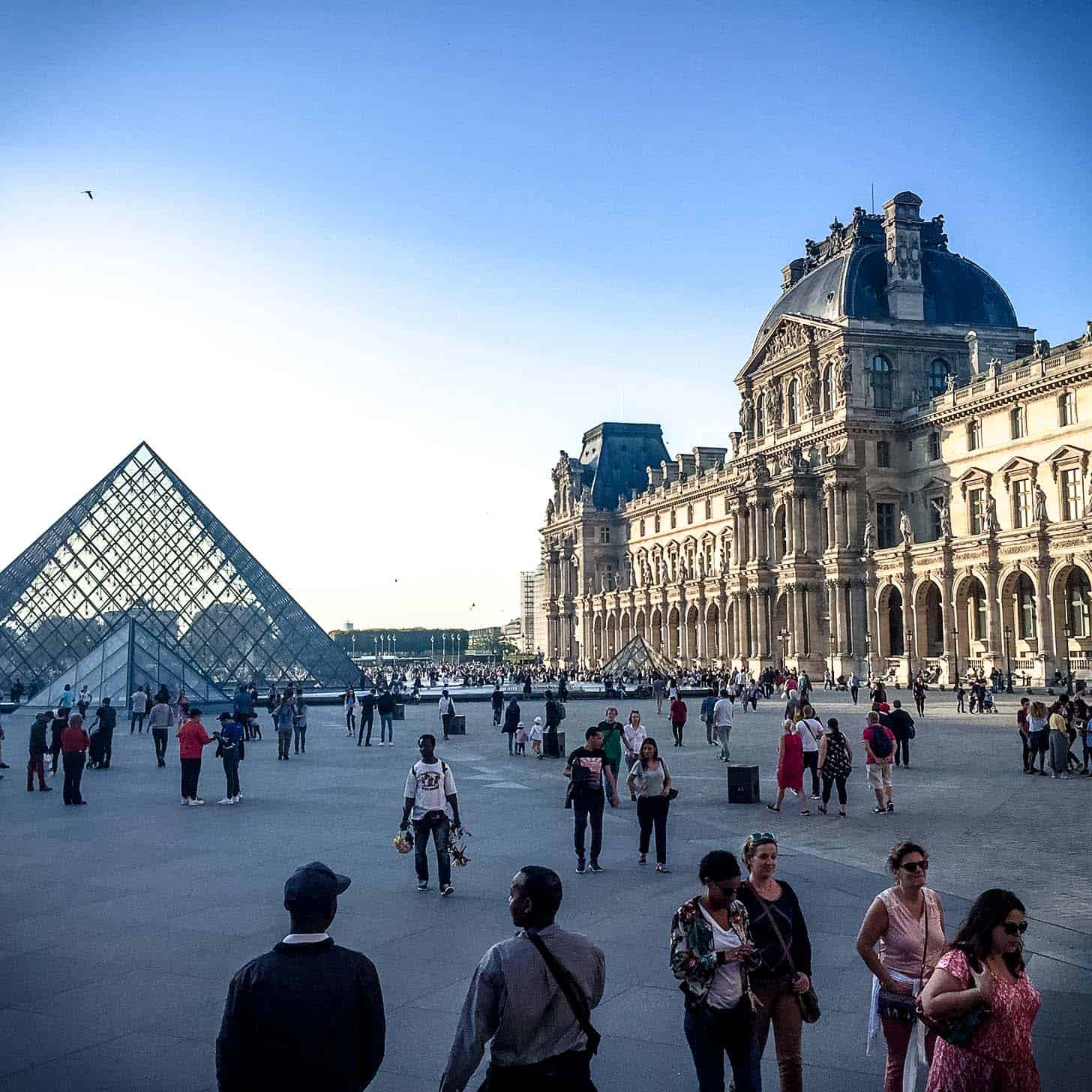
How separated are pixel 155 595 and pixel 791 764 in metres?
36.1

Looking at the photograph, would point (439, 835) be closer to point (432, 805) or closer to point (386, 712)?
point (432, 805)

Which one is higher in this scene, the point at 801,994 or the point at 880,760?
the point at 880,760

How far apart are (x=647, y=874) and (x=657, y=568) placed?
227 ft

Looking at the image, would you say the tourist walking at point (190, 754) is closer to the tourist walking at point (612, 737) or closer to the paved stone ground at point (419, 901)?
the paved stone ground at point (419, 901)

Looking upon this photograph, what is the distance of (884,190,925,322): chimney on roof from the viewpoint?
175 ft

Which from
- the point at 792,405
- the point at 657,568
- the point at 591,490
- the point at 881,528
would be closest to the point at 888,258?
the point at 792,405

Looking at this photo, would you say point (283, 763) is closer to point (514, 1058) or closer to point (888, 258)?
point (514, 1058)

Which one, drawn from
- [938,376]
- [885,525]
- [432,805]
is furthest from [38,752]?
[938,376]

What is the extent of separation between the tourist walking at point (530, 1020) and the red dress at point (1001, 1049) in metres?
1.20

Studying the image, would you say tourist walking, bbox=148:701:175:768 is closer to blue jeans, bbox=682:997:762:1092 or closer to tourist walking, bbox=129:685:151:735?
tourist walking, bbox=129:685:151:735

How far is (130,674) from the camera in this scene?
1356 inches

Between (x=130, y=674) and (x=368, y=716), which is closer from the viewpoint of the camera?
(x=368, y=716)

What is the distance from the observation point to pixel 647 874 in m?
9.86

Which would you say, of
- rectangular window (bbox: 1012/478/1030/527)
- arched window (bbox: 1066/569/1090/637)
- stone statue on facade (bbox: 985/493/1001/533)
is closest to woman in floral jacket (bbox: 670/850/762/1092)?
arched window (bbox: 1066/569/1090/637)
